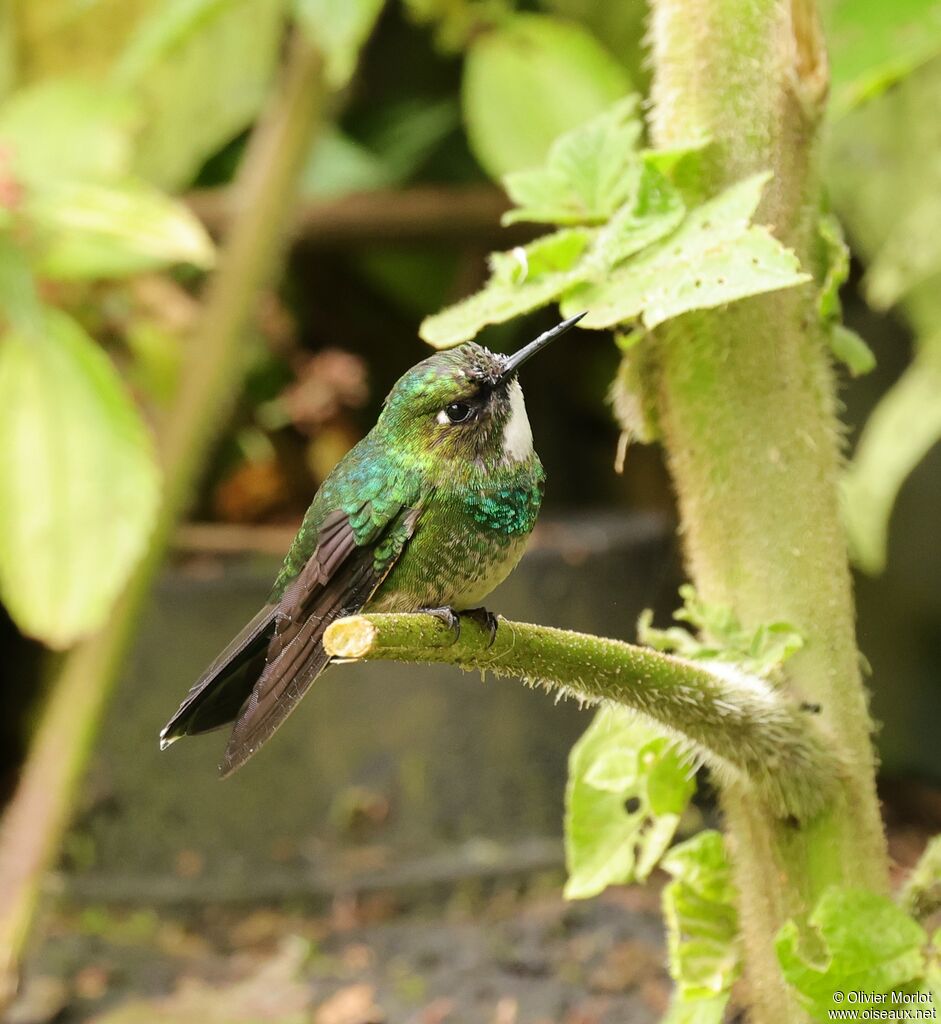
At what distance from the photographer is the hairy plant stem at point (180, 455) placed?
1.15 metres

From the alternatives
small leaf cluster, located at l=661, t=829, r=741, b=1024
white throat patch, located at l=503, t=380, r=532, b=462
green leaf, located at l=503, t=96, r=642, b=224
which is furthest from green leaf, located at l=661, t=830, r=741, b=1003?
green leaf, located at l=503, t=96, r=642, b=224

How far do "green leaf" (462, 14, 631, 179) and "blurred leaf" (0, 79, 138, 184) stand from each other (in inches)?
17.3

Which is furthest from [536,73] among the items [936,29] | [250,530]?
[250,530]

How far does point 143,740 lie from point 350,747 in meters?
0.26

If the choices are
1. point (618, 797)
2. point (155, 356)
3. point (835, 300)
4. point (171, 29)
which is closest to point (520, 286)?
point (835, 300)

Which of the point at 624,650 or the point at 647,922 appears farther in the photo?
the point at 647,922

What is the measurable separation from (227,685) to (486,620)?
0.13 m

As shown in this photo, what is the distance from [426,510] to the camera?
0.58m

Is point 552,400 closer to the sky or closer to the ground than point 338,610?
closer to the ground

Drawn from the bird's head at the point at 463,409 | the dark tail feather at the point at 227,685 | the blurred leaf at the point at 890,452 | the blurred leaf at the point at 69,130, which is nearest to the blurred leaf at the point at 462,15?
the blurred leaf at the point at 69,130

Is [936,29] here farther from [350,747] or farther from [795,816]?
[350,747]

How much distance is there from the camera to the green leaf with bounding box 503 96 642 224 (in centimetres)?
59

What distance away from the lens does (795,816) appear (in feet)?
1.91

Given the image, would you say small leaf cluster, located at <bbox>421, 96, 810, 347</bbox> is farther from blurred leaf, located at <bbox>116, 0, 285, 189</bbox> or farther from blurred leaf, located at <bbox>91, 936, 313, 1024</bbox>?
blurred leaf, located at <bbox>116, 0, 285, 189</bbox>
